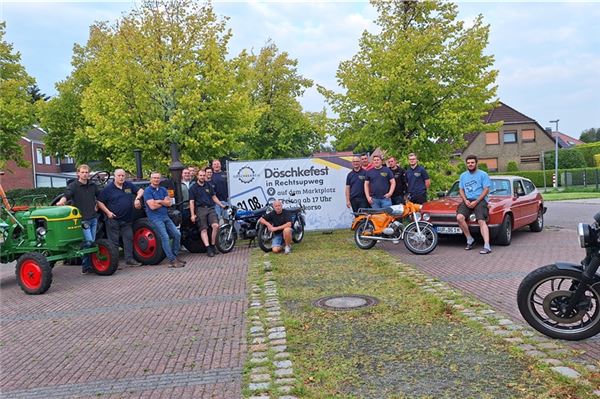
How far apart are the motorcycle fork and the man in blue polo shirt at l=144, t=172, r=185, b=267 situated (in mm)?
6999

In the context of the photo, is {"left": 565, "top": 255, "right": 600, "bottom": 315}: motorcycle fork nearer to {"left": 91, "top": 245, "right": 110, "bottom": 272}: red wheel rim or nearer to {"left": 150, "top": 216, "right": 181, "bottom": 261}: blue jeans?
{"left": 150, "top": 216, "right": 181, "bottom": 261}: blue jeans

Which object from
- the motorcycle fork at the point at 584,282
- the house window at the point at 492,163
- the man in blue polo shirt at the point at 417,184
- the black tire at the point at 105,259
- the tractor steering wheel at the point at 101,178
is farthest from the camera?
the house window at the point at 492,163

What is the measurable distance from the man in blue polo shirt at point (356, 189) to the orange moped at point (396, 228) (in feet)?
3.04

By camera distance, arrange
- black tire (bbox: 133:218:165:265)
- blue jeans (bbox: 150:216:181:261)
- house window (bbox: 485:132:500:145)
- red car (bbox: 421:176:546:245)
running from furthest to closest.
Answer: house window (bbox: 485:132:500:145)
red car (bbox: 421:176:546:245)
black tire (bbox: 133:218:165:265)
blue jeans (bbox: 150:216:181:261)

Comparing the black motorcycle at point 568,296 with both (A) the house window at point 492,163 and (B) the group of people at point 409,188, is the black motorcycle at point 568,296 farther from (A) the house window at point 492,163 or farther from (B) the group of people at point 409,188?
(A) the house window at point 492,163

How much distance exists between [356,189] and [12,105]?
20.0 metres

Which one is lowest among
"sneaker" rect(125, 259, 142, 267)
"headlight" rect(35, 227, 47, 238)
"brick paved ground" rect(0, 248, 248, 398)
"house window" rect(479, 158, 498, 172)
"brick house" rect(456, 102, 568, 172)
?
"brick paved ground" rect(0, 248, 248, 398)

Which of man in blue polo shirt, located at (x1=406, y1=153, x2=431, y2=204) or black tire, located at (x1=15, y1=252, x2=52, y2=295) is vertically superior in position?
man in blue polo shirt, located at (x1=406, y1=153, x2=431, y2=204)

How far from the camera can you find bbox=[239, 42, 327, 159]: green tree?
33625 mm

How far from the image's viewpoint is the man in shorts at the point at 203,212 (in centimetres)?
1098

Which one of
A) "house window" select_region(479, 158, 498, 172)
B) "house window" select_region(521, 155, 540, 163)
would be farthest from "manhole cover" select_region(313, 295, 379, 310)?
"house window" select_region(521, 155, 540, 163)

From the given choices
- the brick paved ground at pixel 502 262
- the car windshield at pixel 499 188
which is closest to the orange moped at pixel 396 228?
the brick paved ground at pixel 502 262

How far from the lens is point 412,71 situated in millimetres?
13719

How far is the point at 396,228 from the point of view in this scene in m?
10.6
